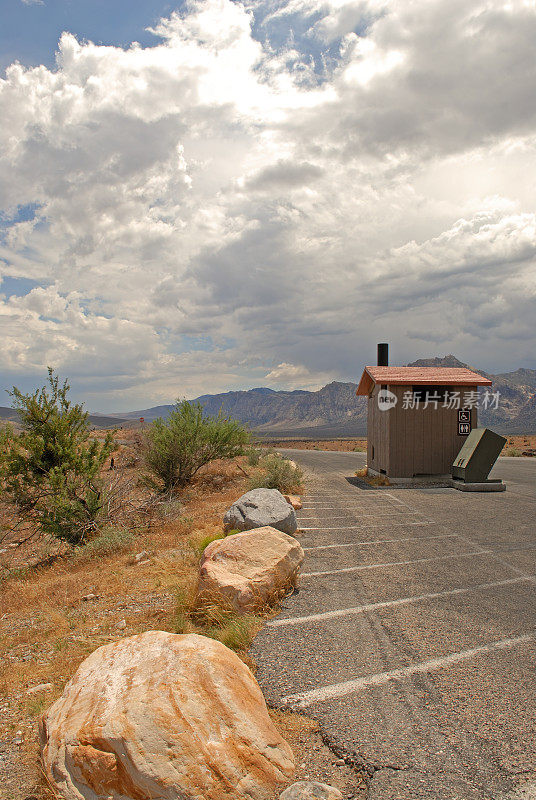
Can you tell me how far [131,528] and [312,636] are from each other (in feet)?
24.0

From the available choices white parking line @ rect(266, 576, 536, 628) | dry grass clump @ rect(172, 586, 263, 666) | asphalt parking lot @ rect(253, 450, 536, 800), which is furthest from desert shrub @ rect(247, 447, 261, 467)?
dry grass clump @ rect(172, 586, 263, 666)

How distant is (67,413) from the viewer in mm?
10836

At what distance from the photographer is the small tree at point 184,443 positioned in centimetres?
1688

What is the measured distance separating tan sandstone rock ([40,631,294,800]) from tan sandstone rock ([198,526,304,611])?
1.93 metres

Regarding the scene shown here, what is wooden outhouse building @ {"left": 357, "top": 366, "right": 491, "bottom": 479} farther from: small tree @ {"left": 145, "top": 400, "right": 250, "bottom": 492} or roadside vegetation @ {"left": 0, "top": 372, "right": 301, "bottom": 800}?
small tree @ {"left": 145, "top": 400, "right": 250, "bottom": 492}

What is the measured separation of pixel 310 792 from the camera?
8.03 ft

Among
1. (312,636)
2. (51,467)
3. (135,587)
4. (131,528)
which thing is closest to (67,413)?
(51,467)

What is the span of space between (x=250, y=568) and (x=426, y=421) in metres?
12.0

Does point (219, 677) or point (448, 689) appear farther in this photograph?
point (448, 689)

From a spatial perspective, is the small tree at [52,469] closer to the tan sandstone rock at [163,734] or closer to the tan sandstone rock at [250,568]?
the tan sandstone rock at [250,568]

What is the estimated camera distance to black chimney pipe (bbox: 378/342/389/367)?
68.4ft

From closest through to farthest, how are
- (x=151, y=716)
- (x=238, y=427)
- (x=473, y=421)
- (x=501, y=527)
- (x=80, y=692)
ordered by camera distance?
1. (x=151, y=716)
2. (x=80, y=692)
3. (x=501, y=527)
4. (x=473, y=421)
5. (x=238, y=427)

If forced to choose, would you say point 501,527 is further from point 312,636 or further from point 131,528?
point 131,528

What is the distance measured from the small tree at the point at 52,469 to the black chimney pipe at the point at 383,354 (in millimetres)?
13238
